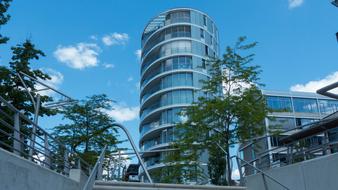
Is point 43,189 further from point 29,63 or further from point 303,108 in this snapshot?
point 303,108

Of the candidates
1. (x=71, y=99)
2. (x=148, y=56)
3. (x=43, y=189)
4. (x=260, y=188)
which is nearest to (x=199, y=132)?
(x=71, y=99)

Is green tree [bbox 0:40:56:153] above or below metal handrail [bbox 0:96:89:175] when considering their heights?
above

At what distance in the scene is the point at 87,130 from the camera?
19.3 metres

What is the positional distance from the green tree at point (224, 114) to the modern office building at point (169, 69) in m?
25.3

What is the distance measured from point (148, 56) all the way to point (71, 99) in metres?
40.4

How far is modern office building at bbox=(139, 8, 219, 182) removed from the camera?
1772 inches

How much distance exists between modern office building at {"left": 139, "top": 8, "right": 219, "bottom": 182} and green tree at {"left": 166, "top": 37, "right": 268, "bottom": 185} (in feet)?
83.0

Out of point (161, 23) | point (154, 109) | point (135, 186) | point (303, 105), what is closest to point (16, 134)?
point (135, 186)

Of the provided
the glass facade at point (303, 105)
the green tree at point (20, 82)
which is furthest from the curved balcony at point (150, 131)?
the green tree at point (20, 82)

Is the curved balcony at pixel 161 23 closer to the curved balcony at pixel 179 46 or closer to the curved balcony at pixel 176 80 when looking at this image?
the curved balcony at pixel 179 46

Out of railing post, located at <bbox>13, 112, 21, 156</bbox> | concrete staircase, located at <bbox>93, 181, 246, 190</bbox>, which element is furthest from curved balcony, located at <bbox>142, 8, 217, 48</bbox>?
railing post, located at <bbox>13, 112, 21, 156</bbox>

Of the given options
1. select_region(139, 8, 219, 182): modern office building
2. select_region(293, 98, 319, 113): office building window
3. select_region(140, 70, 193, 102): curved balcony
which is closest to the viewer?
select_region(139, 8, 219, 182): modern office building

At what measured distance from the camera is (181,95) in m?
45.0

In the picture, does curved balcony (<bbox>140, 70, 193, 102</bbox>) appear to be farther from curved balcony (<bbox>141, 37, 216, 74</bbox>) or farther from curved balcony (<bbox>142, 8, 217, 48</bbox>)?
curved balcony (<bbox>142, 8, 217, 48</bbox>)
